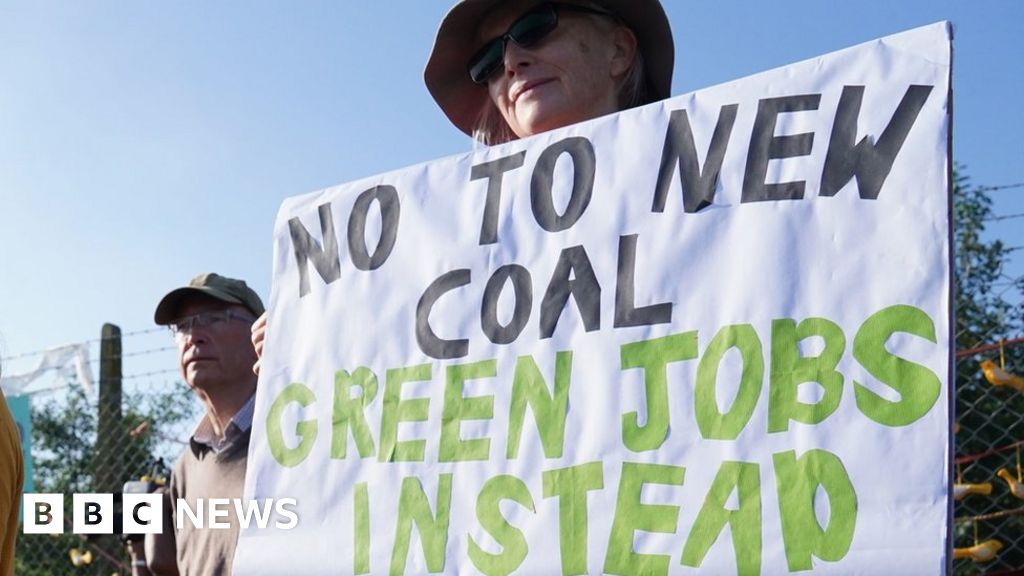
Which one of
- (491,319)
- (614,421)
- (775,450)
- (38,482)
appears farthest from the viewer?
(38,482)

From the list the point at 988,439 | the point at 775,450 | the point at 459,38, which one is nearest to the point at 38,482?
the point at 988,439

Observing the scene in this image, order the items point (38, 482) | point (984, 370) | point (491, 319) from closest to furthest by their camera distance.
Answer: point (491, 319), point (984, 370), point (38, 482)

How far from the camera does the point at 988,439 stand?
15.5ft

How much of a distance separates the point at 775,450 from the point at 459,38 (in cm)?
97

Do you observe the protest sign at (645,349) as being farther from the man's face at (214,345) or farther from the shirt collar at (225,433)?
the man's face at (214,345)

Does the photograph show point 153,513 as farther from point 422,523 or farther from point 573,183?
point 573,183

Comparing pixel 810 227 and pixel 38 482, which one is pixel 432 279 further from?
pixel 38 482

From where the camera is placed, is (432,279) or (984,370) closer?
(432,279)

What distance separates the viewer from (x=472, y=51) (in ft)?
6.35

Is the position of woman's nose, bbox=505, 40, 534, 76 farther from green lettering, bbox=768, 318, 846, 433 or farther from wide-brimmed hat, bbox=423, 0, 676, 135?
green lettering, bbox=768, 318, 846, 433

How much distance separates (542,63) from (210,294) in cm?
204

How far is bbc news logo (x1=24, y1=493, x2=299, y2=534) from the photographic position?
162 centimetres

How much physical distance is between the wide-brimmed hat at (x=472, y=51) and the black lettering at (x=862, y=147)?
626 mm

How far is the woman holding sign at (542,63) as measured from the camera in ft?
5.79
